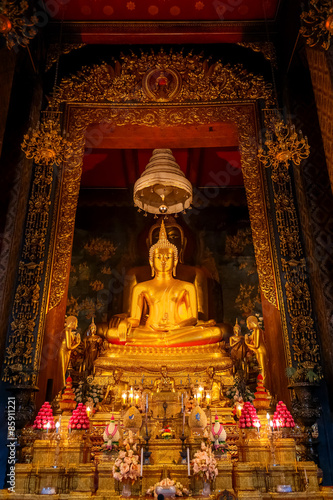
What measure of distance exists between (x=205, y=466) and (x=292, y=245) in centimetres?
288

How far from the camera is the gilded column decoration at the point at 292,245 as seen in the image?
15.8 ft

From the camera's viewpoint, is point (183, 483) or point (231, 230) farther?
point (231, 230)

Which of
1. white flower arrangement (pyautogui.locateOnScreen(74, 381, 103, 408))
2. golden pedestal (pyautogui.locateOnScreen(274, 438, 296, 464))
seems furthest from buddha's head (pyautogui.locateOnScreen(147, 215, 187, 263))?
golden pedestal (pyautogui.locateOnScreen(274, 438, 296, 464))

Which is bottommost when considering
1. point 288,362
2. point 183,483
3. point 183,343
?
point 183,483

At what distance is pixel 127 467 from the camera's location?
10.9 ft

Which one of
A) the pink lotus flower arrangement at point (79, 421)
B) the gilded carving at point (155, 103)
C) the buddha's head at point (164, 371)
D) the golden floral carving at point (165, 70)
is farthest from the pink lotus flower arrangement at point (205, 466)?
the golden floral carving at point (165, 70)

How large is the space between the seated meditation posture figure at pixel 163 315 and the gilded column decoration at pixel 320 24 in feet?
12.2

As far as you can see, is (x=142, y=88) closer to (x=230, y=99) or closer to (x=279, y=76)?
(x=230, y=99)

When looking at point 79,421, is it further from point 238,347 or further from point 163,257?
point 163,257

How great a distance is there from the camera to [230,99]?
6328 mm

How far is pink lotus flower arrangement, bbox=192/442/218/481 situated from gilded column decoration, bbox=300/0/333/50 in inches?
157

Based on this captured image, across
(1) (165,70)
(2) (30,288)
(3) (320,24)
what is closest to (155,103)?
(1) (165,70)

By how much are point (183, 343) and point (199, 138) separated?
305 centimetres

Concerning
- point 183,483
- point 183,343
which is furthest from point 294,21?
point 183,483
